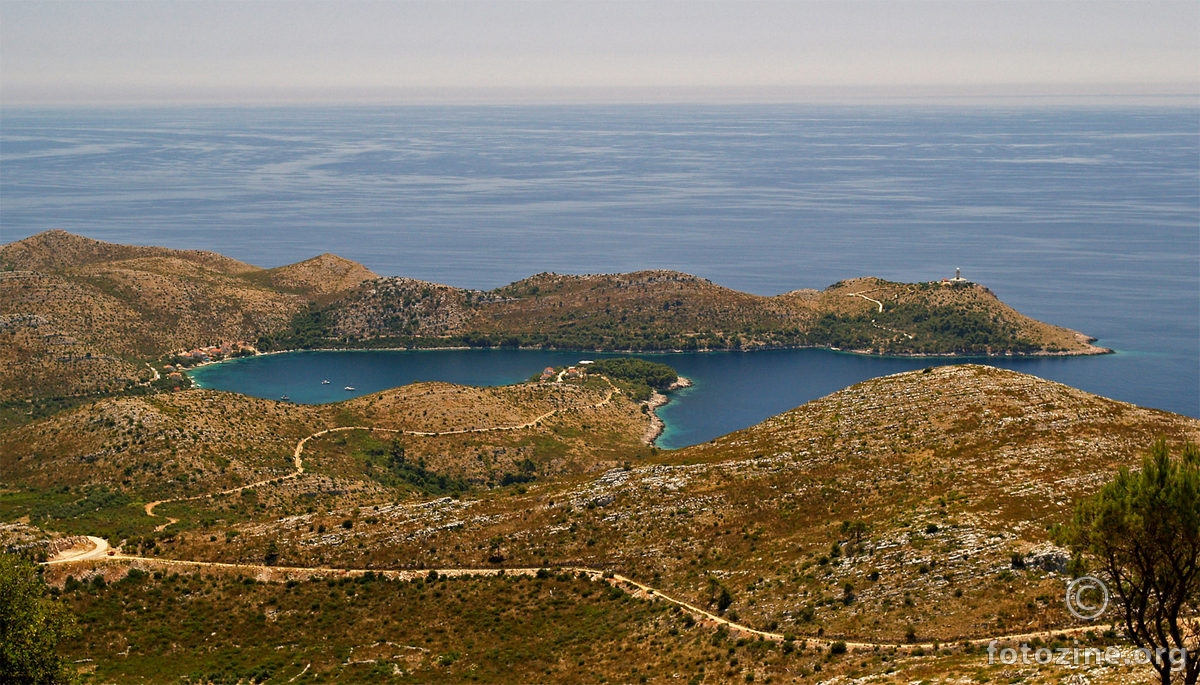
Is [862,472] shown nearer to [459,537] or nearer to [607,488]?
[607,488]

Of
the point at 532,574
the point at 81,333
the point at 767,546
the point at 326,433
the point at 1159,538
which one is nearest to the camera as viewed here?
the point at 1159,538

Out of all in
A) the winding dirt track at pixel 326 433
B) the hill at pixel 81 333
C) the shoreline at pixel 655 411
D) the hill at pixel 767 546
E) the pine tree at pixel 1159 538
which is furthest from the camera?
the hill at pixel 81 333

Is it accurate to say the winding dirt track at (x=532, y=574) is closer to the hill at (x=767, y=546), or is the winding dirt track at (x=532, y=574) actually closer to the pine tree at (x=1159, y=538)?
the hill at (x=767, y=546)

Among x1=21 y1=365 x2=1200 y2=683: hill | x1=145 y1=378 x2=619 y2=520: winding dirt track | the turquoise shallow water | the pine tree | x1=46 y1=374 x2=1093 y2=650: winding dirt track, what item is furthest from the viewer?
the turquoise shallow water

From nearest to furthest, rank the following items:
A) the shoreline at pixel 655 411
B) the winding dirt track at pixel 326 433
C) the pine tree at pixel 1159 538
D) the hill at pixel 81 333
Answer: the pine tree at pixel 1159 538, the winding dirt track at pixel 326 433, the shoreline at pixel 655 411, the hill at pixel 81 333

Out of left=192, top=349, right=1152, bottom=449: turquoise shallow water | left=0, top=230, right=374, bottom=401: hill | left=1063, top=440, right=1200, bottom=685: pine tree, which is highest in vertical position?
left=1063, top=440, right=1200, bottom=685: pine tree

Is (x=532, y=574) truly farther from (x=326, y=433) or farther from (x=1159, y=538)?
(x=326, y=433)

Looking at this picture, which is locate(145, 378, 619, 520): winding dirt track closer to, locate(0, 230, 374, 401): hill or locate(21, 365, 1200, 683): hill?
locate(21, 365, 1200, 683): hill

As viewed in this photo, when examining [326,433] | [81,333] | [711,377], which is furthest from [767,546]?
[81,333]

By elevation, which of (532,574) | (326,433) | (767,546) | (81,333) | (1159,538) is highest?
(1159,538)

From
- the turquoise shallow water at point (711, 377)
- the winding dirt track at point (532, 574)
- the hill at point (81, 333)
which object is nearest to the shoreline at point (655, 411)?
the turquoise shallow water at point (711, 377)

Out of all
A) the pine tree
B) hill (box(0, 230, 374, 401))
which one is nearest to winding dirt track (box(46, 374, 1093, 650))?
the pine tree

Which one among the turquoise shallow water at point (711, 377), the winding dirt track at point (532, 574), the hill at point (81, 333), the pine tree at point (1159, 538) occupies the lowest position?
the turquoise shallow water at point (711, 377)
